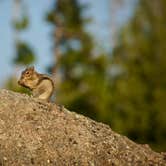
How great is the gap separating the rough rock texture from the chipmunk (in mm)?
296

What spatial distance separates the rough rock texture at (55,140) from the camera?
2172 cm

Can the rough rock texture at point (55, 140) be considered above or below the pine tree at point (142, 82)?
below

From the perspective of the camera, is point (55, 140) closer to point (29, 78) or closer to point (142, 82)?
point (29, 78)

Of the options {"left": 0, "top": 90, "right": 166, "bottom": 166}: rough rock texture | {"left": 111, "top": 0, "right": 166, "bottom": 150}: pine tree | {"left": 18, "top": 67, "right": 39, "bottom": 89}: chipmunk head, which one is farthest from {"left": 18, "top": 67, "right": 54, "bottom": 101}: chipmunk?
{"left": 111, "top": 0, "right": 166, "bottom": 150}: pine tree

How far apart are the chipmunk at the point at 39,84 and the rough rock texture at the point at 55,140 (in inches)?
11.7

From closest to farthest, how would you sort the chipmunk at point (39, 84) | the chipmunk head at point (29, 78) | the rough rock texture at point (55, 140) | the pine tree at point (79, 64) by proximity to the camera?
the rough rock texture at point (55, 140), the chipmunk at point (39, 84), the chipmunk head at point (29, 78), the pine tree at point (79, 64)

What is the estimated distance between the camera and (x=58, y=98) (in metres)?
60.0

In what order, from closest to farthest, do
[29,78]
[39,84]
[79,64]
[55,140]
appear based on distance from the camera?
[55,140]
[39,84]
[29,78]
[79,64]

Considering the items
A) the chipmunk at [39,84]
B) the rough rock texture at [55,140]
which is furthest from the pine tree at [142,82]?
the rough rock texture at [55,140]

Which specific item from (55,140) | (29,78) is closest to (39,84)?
(29,78)

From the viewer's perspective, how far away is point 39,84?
2366 cm

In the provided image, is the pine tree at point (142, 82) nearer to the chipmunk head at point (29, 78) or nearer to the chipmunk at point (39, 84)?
the chipmunk head at point (29, 78)

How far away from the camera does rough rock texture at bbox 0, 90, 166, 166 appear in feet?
71.3

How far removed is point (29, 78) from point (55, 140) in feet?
7.87
